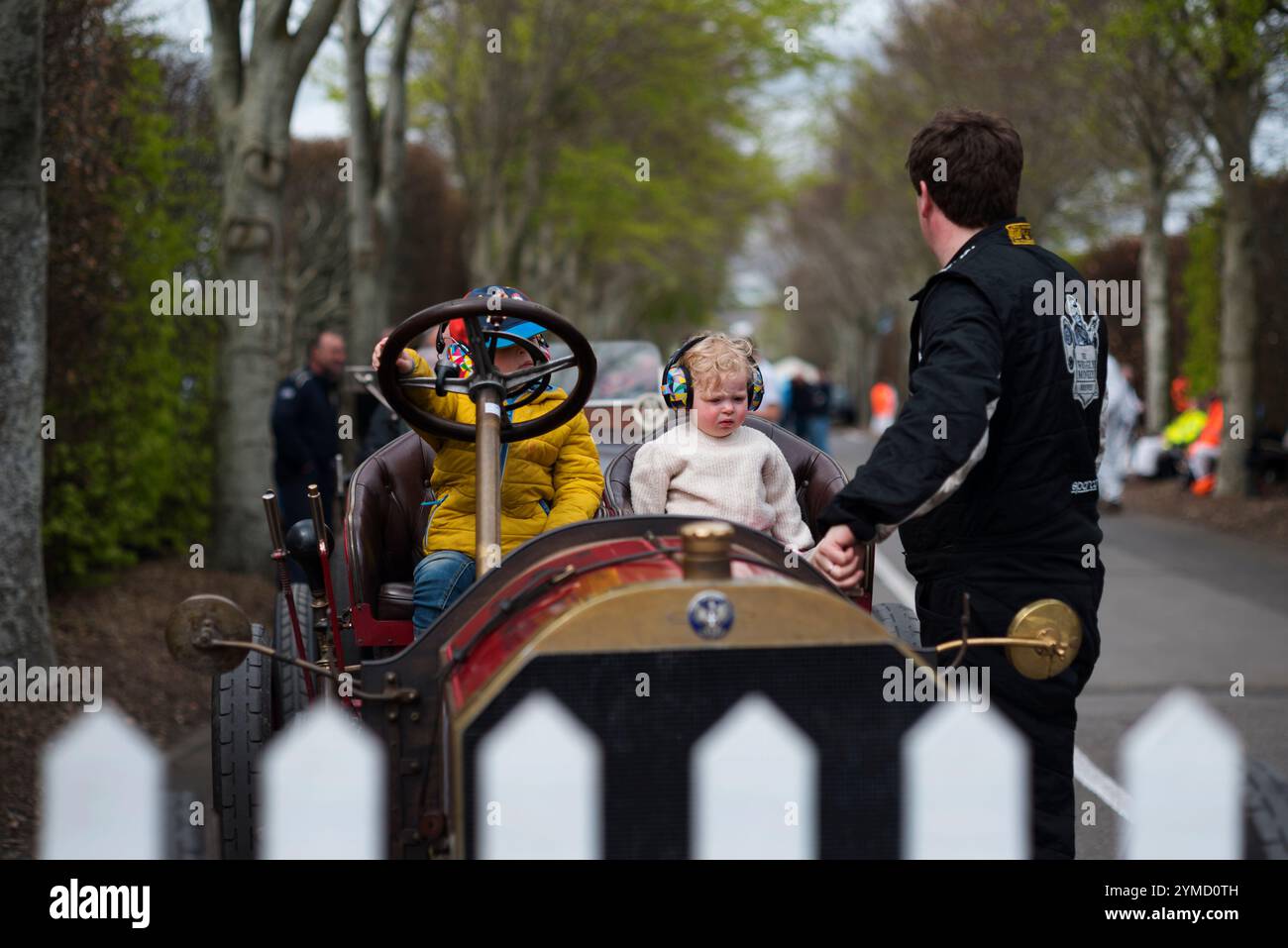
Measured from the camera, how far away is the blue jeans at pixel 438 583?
4.39 meters

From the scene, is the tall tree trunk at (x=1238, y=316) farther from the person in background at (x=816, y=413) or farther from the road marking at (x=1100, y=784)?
the road marking at (x=1100, y=784)

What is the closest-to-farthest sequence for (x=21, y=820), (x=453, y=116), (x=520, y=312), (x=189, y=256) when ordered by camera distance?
1. (x=520, y=312)
2. (x=21, y=820)
3. (x=189, y=256)
4. (x=453, y=116)

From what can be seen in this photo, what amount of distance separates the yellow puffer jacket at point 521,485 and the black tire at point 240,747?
686 mm

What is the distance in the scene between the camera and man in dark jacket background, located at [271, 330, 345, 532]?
11.1 meters

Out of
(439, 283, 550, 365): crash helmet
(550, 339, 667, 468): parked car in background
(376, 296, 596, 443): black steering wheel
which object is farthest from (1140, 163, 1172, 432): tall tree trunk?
(376, 296, 596, 443): black steering wheel

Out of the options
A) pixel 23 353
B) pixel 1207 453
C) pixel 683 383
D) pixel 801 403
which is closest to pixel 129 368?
pixel 23 353

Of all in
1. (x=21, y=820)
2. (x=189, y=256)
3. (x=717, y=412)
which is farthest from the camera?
(x=189, y=256)

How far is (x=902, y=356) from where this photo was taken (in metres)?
55.6

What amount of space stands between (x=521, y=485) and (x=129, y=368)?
610 centimetres

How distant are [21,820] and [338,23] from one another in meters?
12.1

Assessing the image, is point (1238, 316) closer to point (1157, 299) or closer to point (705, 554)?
point (1157, 299)

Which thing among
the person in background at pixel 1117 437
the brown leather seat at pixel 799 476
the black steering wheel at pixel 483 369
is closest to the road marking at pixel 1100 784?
the brown leather seat at pixel 799 476
